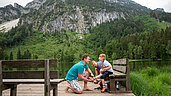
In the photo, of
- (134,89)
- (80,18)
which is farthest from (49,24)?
(134,89)

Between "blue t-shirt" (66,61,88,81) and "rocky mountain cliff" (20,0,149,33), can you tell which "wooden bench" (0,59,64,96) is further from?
"rocky mountain cliff" (20,0,149,33)

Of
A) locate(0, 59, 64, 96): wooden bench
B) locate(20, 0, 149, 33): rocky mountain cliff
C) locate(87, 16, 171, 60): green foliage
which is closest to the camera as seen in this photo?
locate(0, 59, 64, 96): wooden bench

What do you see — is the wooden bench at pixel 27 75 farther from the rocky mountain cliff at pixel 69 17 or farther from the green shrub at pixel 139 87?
the rocky mountain cliff at pixel 69 17

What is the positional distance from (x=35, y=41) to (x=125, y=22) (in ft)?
290

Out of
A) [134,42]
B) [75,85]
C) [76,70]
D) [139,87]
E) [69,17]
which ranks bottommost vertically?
[139,87]

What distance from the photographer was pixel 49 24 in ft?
566

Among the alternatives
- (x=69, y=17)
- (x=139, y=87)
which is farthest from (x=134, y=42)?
(x=69, y=17)

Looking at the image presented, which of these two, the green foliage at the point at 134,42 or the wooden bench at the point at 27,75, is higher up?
the green foliage at the point at 134,42

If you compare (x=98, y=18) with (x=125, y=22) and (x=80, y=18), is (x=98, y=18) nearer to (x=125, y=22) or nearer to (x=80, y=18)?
(x=80, y=18)

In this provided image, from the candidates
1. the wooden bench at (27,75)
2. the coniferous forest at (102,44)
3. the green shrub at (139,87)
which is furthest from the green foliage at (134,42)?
the wooden bench at (27,75)

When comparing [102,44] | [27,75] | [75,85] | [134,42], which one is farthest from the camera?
[102,44]

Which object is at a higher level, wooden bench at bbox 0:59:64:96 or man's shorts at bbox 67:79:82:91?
wooden bench at bbox 0:59:64:96

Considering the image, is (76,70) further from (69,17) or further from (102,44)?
(69,17)

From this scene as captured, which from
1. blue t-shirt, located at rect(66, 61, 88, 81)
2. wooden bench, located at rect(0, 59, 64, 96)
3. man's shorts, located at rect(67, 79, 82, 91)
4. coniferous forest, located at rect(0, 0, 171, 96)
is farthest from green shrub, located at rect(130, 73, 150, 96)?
coniferous forest, located at rect(0, 0, 171, 96)
